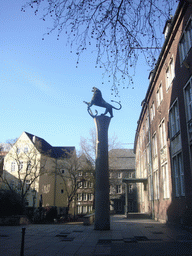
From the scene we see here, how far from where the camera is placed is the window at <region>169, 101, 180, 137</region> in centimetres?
1616

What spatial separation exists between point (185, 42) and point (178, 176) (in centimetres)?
791

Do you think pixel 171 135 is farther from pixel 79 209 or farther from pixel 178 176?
pixel 79 209

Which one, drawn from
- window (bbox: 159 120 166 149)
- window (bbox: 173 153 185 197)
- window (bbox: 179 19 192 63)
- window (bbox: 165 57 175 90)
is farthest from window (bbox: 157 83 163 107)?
window (bbox: 173 153 185 197)

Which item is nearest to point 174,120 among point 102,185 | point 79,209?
point 102,185

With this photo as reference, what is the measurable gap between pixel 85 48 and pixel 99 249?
591 centimetres

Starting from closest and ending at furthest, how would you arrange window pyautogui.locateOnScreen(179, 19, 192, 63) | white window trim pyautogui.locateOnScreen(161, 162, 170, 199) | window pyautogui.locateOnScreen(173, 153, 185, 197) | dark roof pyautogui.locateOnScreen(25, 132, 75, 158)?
window pyautogui.locateOnScreen(179, 19, 192, 63) < window pyautogui.locateOnScreen(173, 153, 185, 197) < white window trim pyautogui.locateOnScreen(161, 162, 170, 199) < dark roof pyautogui.locateOnScreen(25, 132, 75, 158)

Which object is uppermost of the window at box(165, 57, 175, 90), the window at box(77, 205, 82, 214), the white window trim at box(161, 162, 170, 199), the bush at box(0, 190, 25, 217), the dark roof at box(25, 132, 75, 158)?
the dark roof at box(25, 132, 75, 158)

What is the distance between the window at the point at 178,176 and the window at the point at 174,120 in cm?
167

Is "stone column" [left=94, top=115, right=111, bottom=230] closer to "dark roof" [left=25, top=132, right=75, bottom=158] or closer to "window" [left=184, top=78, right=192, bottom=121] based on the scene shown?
"window" [left=184, top=78, right=192, bottom=121]

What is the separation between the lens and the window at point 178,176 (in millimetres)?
15273

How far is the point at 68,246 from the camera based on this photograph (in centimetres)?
827

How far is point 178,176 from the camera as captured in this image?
52.5ft

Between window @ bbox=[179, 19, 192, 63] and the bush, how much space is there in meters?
15.0

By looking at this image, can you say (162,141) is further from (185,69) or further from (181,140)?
(185,69)
